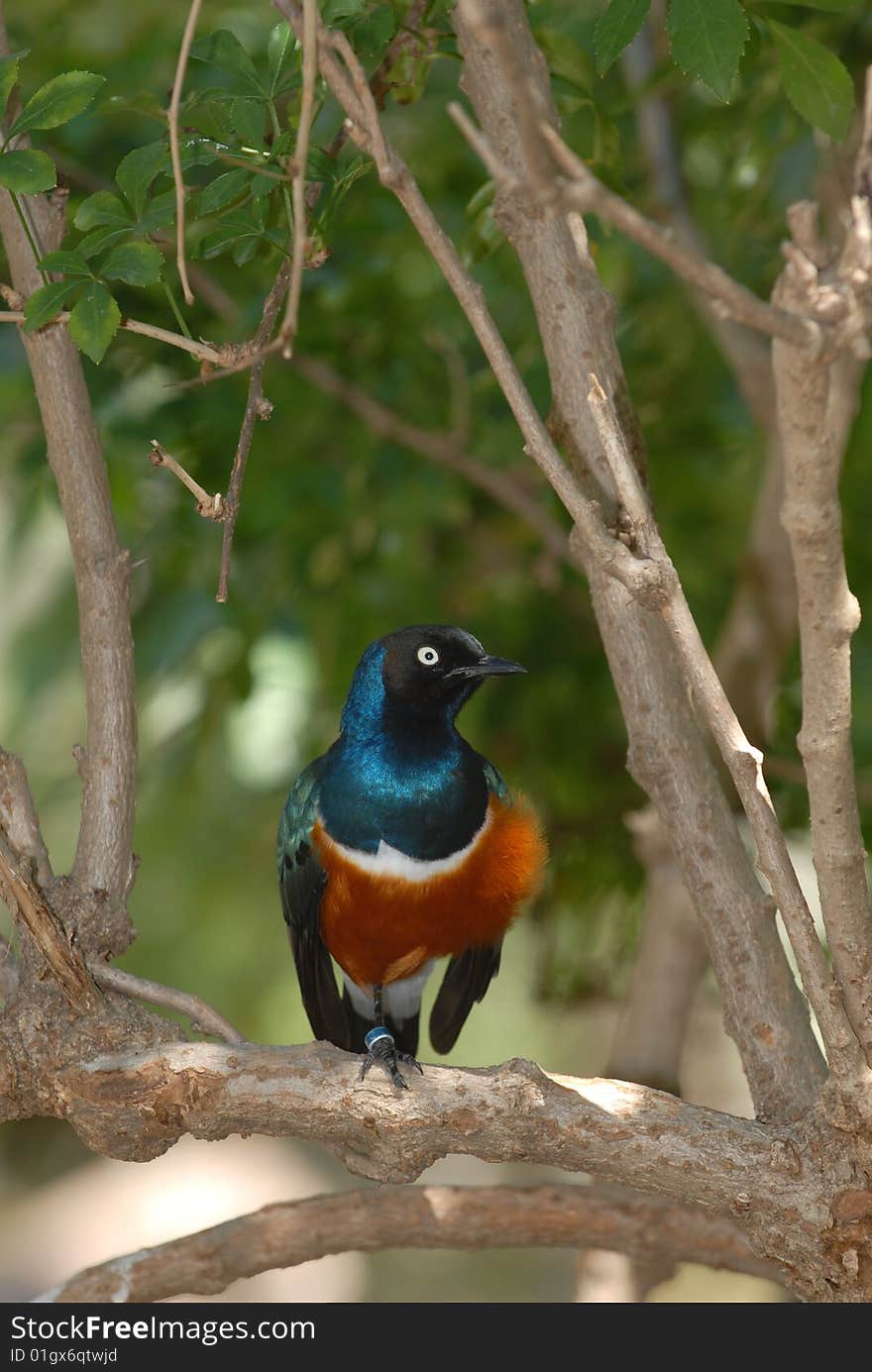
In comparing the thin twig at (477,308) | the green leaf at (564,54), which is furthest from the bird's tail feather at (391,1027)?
the green leaf at (564,54)

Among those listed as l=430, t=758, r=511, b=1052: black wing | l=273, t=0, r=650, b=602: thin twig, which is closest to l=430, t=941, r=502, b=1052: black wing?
l=430, t=758, r=511, b=1052: black wing

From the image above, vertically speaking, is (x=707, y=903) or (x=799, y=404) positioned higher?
(x=799, y=404)

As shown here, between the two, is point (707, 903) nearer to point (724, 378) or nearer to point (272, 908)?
point (724, 378)

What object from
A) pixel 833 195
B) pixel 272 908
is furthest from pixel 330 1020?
pixel 833 195

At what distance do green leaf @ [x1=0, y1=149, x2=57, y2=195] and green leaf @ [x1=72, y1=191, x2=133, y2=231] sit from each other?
11 cm

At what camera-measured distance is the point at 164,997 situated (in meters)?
2.78

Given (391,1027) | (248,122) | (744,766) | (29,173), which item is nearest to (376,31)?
(248,122)

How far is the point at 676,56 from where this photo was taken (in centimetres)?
241

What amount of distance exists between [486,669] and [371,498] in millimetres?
1303

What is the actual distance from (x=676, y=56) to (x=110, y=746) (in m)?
1.62

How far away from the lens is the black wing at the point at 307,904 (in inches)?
152

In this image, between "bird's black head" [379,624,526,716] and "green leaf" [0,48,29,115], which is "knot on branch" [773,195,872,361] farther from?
"bird's black head" [379,624,526,716]

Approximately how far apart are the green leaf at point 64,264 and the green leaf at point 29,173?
117 millimetres

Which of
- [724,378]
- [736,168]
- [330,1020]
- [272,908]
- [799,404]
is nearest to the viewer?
[799,404]
